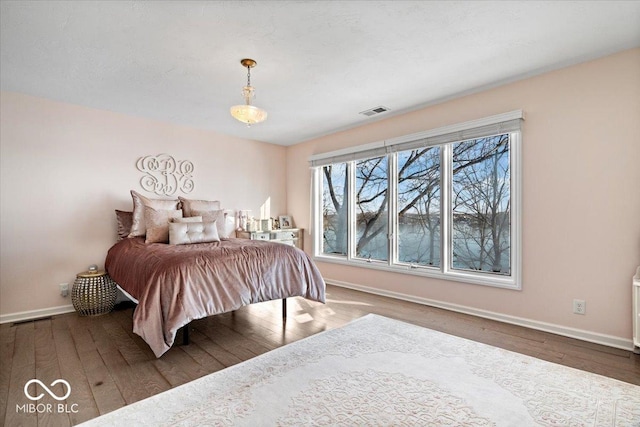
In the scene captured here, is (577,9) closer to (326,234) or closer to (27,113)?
(326,234)

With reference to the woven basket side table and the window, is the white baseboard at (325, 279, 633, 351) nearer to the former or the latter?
the window

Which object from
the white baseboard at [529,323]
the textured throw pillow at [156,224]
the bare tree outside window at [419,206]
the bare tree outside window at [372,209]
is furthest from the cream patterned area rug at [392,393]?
the bare tree outside window at [372,209]

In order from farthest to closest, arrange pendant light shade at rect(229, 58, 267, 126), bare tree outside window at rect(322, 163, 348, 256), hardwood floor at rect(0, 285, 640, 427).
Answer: bare tree outside window at rect(322, 163, 348, 256), pendant light shade at rect(229, 58, 267, 126), hardwood floor at rect(0, 285, 640, 427)

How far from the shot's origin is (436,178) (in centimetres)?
384

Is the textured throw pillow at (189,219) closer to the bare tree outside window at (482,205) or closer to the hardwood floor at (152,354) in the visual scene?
the hardwood floor at (152,354)

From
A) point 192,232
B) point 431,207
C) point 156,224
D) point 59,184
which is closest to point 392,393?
point 431,207

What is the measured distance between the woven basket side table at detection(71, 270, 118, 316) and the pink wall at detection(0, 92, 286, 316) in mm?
313

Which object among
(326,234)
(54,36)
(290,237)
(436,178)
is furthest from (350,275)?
(54,36)

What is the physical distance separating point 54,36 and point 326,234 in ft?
13.2

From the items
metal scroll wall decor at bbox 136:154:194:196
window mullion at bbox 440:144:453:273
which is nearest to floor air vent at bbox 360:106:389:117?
window mullion at bbox 440:144:453:273

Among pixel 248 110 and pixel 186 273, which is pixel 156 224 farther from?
pixel 248 110

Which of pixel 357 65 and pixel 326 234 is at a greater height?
pixel 357 65

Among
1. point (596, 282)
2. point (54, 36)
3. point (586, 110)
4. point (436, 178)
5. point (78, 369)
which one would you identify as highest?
point (54, 36)

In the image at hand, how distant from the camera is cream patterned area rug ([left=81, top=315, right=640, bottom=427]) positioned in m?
1.65
